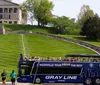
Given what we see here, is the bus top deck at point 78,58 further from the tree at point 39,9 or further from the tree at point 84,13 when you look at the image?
the tree at point 39,9

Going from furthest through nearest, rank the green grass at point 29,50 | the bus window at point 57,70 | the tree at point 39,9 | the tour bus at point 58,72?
1. the tree at point 39,9
2. the green grass at point 29,50
3. the bus window at point 57,70
4. the tour bus at point 58,72

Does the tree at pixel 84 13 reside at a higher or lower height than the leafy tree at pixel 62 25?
higher

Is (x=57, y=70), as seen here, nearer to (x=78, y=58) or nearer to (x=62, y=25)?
(x=78, y=58)

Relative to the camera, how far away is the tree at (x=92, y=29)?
115438mm

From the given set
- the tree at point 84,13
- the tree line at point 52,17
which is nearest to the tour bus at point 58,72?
the tree line at point 52,17

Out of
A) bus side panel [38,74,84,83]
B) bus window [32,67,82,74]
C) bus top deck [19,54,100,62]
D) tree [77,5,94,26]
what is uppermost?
tree [77,5,94,26]

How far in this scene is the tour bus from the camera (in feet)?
139

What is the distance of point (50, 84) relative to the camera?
1736 inches

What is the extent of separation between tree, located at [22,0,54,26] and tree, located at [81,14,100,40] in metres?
53.9

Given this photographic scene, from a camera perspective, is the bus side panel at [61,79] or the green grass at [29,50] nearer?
the bus side panel at [61,79]

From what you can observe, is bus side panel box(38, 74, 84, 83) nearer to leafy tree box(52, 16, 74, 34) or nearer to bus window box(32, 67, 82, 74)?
bus window box(32, 67, 82, 74)

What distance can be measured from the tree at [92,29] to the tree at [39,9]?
5386 centimetres

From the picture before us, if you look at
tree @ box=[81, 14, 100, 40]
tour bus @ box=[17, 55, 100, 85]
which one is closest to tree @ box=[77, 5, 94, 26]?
tree @ box=[81, 14, 100, 40]

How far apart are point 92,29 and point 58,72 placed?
7508cm
